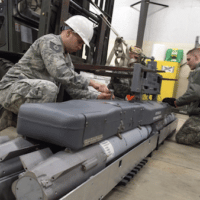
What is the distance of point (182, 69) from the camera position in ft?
26.8

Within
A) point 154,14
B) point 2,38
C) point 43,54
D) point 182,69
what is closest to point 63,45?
point 43,54

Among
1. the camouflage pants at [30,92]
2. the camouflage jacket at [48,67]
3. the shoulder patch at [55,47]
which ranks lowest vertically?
the camouflage pants at [30,92]

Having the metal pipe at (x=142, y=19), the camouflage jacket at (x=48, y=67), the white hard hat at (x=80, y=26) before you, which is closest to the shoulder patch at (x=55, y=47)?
the camouflage jacket at (x=48, y=67)

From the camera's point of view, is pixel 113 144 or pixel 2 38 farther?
pixel 2 38

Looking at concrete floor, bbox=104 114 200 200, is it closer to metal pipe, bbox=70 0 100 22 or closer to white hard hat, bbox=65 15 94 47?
white hard hat, bbox=65 15 94 47

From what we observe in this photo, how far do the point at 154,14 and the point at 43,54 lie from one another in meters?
7.97

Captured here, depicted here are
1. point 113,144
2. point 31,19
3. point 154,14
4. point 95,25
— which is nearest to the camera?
point 113,144

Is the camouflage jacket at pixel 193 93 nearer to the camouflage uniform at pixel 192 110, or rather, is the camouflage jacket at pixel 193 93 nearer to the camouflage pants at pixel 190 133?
the camouflage uniform at pixel 192 110

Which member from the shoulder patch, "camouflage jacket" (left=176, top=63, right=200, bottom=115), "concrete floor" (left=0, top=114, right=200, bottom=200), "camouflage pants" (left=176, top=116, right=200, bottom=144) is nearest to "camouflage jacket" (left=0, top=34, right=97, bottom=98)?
the shoulder patch

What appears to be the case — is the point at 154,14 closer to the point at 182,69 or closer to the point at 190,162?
the point at 182,69

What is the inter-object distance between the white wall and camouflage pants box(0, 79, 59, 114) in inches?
283

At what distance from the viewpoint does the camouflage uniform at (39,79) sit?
6.49ft

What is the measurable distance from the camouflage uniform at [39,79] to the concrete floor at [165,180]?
517mm

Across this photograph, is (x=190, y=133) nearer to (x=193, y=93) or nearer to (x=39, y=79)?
(x=193, y=93)
